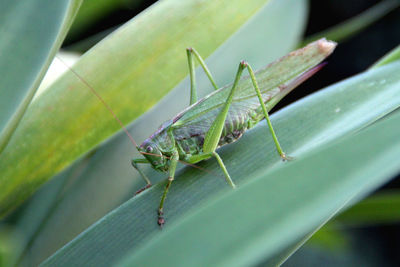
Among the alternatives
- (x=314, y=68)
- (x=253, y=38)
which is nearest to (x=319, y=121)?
(x=314, y=68)

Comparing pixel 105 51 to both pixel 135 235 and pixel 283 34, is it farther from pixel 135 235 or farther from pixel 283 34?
pixel 283 34

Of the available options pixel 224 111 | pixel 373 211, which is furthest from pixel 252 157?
pixel 373 211

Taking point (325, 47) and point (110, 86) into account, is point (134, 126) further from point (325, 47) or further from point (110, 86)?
point (325, 47)

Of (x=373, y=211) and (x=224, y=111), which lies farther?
(x=373, y=211)

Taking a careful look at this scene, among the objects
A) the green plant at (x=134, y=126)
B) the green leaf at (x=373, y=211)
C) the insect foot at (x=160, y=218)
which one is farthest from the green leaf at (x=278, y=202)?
the green leaf at (x=373, y=211)

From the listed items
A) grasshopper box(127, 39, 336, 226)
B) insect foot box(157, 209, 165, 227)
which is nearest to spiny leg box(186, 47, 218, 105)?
grasshopper box(127, 39, 336, 226)
